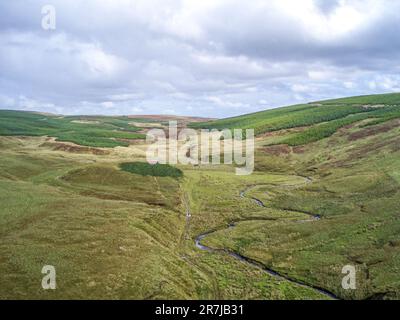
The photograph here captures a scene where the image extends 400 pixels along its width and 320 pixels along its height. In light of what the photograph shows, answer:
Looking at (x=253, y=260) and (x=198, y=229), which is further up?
(x=198, y=229)

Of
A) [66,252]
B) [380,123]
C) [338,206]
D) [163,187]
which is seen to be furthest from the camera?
[380,123]

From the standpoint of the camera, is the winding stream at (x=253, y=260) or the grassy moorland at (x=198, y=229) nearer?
the grassy moorland at (x=198, y=229)

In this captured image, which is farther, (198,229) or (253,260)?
(198,229)

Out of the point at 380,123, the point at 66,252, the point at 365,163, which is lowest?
the point at 66,252

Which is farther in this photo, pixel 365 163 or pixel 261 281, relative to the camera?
pixel 365 163

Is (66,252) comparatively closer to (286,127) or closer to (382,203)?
(382,203)

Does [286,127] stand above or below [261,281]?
above

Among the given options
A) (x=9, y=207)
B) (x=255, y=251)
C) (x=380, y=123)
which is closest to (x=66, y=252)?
(x=9, y=207)

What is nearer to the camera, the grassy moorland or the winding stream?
the grassy moorland
